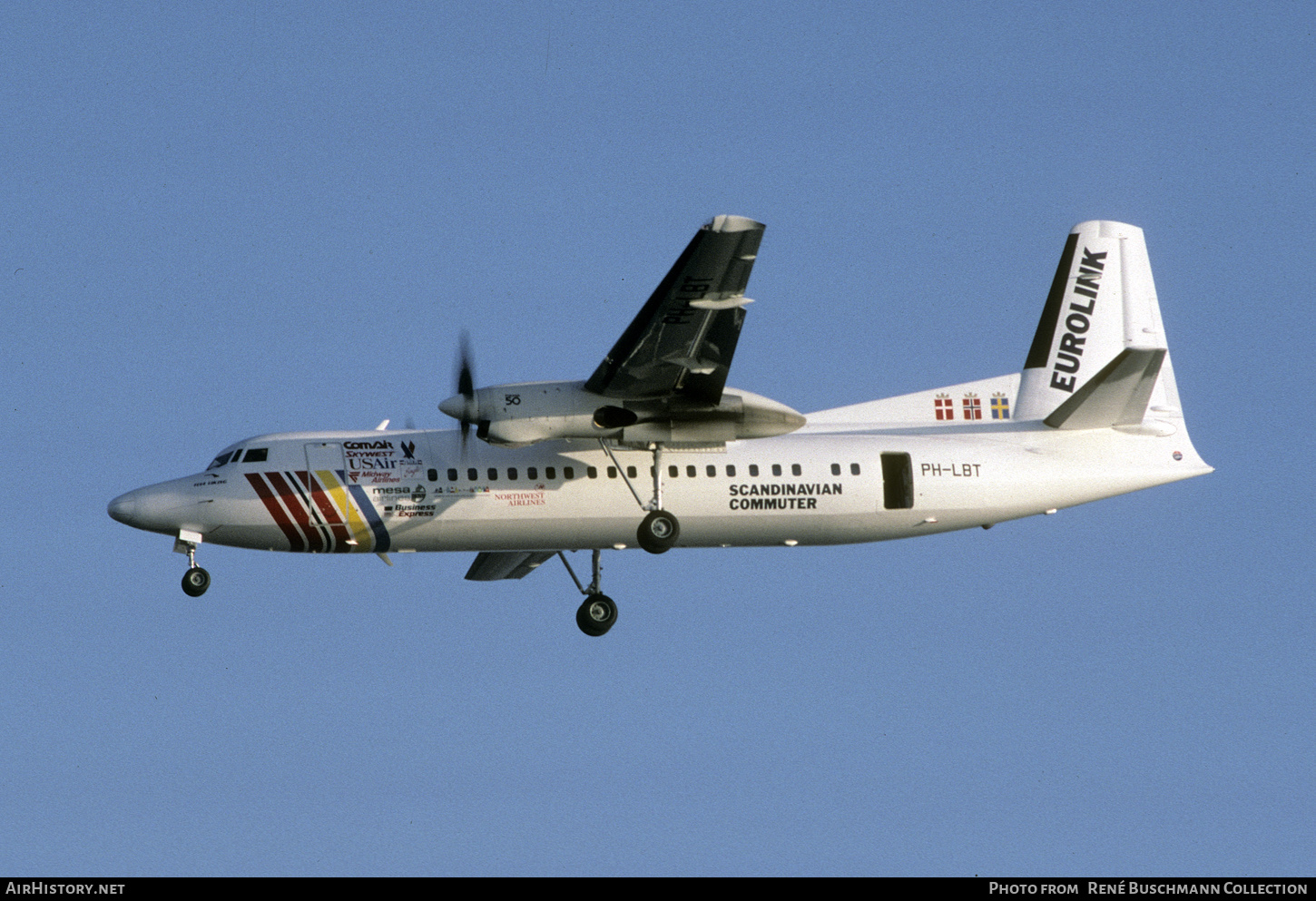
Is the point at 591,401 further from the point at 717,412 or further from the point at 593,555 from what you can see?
the point at 593,555

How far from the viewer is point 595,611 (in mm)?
29500

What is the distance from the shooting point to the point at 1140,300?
3278 centimetres

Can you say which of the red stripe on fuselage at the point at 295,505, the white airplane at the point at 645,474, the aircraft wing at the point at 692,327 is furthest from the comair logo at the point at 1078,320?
the red stripe on fuselage at the point at 295,505

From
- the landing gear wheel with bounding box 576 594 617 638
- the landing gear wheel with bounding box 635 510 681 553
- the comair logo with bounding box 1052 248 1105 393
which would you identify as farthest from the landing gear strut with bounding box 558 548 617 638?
the comair logo with bounding box 1052 248 1105 393

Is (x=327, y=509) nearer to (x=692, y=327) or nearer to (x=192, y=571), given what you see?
(x=192, y=571)

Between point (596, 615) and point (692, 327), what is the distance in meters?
7.26

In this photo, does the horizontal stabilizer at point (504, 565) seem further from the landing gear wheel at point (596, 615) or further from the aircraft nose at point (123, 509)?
the aircraft nose at point (123, 509)

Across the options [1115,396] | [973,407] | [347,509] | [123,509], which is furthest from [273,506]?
[1115,396]

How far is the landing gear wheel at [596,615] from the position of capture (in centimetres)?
2948

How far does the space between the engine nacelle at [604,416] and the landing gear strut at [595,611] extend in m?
3.80

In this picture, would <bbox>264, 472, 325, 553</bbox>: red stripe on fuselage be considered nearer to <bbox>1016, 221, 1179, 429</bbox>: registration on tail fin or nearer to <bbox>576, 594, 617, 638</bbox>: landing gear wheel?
<bbox>576, 594, 617, 638</bbox>: landing gear wheel

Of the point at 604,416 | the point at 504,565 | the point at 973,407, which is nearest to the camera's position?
the point at 604,416
